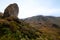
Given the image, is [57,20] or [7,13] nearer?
[7,13]

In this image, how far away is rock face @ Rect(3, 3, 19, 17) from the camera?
22.1 metres

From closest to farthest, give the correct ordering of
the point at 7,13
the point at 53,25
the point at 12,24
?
the point at 12,24, the point at 7,13, the point at 53,25

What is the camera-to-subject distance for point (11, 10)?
2252cm

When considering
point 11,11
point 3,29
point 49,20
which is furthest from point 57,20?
point 3,29

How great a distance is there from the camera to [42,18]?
30.2 m

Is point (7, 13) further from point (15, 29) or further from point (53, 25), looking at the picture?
point (53, 25)

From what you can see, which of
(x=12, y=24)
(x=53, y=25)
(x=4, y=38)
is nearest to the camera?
(x=4, y=38)

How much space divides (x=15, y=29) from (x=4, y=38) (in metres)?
2.09

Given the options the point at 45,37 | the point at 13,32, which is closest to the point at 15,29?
the point at 13,32

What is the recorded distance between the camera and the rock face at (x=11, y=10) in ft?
72.5

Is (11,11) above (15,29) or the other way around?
above

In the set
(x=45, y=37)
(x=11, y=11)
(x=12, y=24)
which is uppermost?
(x=11, y=11)

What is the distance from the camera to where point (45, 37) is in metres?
19.0

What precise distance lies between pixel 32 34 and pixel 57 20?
10.3 meters
